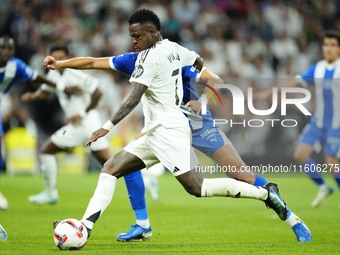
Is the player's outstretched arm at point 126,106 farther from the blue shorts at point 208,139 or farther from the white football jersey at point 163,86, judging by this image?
the blue shorts at point 208,139

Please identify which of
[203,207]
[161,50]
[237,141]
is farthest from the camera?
[237,141]

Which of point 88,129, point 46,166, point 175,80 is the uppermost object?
point 175,80

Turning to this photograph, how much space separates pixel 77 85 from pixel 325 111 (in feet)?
14.9

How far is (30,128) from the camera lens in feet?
54.5

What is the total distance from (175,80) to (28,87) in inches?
468

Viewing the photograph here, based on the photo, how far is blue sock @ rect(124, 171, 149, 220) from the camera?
5906mm

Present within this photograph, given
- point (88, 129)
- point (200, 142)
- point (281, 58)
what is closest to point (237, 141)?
point (281, 58)

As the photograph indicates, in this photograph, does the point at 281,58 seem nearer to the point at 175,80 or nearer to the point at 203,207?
the point at 203,207

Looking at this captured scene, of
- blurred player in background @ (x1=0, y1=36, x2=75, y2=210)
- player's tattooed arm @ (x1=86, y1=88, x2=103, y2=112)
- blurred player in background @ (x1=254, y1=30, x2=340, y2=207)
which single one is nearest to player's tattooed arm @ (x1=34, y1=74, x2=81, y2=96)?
blurred player in background @ (x1=0, y1=36, x2=75, y2=210)

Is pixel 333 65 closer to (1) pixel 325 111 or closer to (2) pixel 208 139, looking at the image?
(1) pixel 325 111

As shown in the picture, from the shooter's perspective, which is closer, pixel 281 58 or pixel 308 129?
pixel 308 129

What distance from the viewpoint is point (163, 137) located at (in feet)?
16.9

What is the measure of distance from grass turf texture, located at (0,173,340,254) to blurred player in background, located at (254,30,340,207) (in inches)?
36.3

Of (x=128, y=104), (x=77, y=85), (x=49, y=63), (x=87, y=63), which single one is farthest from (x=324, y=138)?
(x=49, y=63)
